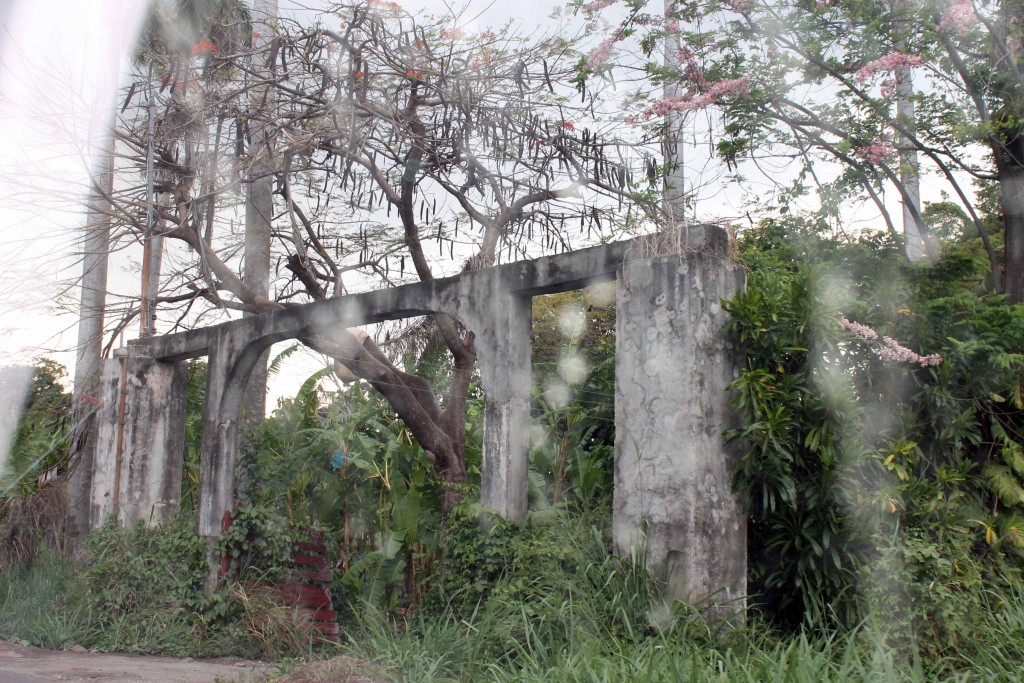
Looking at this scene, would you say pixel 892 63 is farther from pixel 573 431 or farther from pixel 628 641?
pixel 628 641

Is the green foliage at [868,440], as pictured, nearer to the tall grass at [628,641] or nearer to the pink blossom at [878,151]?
the tall grass at [628,641]

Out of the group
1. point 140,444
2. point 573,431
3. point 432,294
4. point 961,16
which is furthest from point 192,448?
point 961,16

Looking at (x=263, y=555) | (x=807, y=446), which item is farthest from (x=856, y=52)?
(x=263, y=555)

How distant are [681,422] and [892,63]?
4673mm

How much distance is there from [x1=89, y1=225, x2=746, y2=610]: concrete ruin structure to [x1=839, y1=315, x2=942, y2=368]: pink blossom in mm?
819

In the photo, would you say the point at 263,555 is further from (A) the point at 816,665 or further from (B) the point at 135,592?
(A) the point at 816,665

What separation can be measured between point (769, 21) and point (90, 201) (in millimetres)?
7776

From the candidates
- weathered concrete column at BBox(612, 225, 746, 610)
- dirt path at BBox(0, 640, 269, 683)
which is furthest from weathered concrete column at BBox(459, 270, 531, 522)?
dirt path at BBox(0, 640, 269, 683)

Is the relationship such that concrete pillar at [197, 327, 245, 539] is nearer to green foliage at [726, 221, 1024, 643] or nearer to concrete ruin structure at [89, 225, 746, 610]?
concrete ruin structure at [89, 225, 746, 610]

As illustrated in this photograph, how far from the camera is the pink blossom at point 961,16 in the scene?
850 cm

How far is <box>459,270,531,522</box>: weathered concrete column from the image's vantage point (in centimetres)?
729

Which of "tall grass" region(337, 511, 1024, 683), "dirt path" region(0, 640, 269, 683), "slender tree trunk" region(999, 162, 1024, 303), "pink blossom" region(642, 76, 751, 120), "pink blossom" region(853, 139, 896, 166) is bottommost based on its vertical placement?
"dirt path" region(0, 640, 269, 683)

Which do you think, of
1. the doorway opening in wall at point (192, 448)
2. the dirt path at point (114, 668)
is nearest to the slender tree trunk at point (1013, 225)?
the dirt path at point (114, 668)

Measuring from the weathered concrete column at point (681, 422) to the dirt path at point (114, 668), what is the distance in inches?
114
